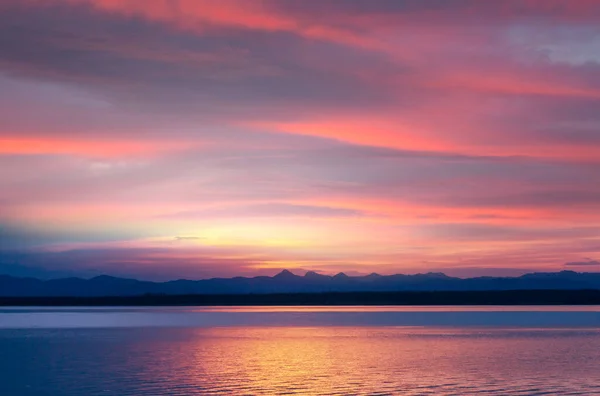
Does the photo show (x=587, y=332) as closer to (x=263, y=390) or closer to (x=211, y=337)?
(x=211, y=337)

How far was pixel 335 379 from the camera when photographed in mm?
39188

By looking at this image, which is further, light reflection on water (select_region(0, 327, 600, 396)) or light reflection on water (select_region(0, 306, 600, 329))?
light reflection on water (select_region(0, 306, 600, 329))

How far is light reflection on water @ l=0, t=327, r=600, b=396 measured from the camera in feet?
118

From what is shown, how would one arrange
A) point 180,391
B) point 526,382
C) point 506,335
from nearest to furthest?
point 180,391
point 526,382
point 506,335

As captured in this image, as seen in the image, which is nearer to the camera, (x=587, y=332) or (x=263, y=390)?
(x=263, y=390)

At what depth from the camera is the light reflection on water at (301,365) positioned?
36031 millimetres

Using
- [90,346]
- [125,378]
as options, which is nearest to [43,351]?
[90,346]

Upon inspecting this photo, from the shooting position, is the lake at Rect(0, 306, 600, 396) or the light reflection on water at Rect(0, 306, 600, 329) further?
the light reflection on water at Rect(0, 306, 600, 329)

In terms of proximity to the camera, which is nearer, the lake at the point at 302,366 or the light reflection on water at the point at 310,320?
the lake at the point at 302,366

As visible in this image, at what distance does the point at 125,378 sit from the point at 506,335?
43296mm

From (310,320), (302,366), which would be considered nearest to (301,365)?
(302,366)

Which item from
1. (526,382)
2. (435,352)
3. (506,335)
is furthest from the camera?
(506,335)

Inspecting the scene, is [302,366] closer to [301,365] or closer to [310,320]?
[301,365]

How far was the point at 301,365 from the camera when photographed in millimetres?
45625
